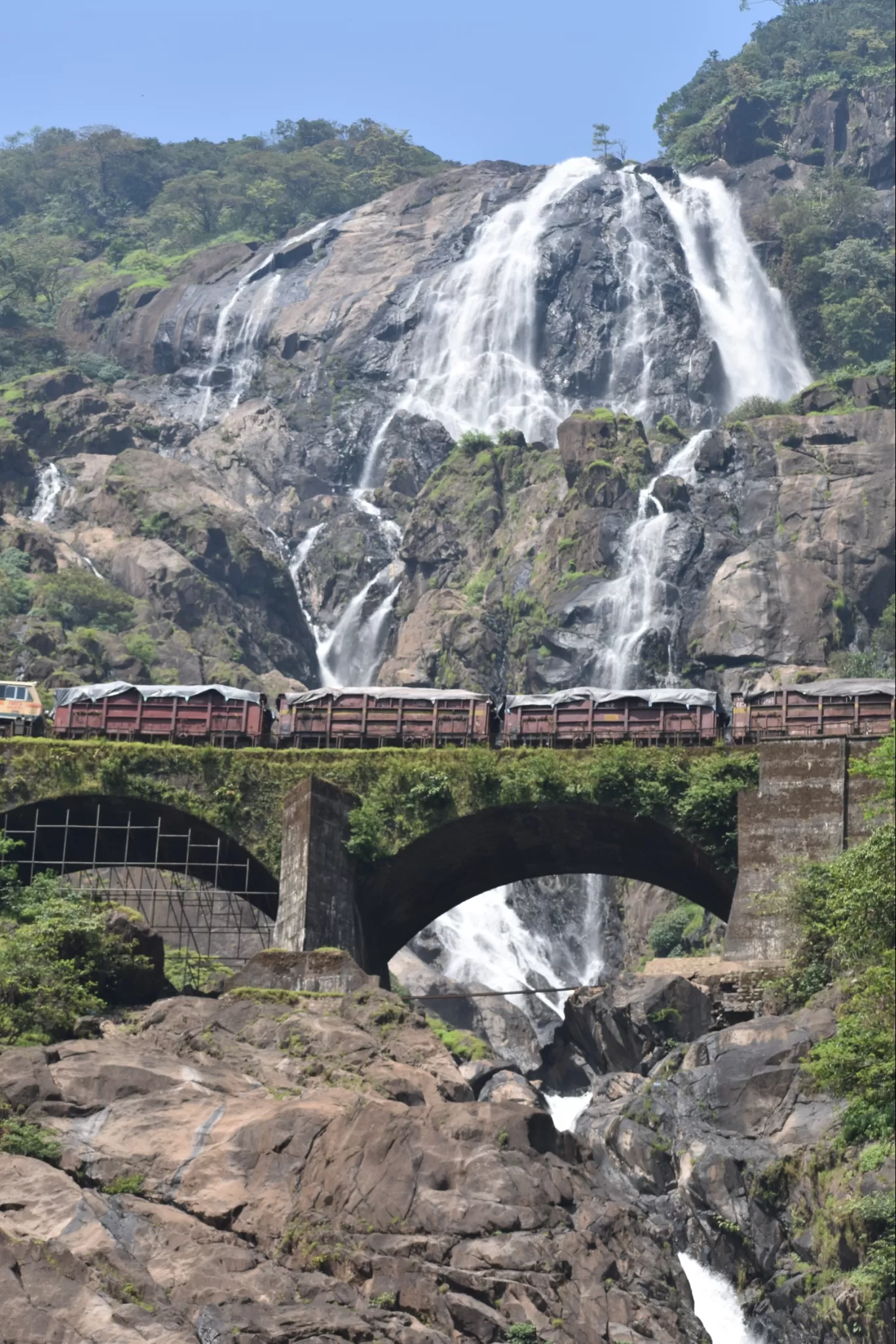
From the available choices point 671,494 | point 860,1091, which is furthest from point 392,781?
point 671,494

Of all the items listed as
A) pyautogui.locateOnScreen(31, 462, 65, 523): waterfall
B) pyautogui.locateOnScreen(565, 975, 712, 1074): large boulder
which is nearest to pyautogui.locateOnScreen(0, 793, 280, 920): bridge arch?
pyautogui.locateOnScreen(565, 975, 712, 1074): large boulder

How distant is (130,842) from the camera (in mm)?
67125

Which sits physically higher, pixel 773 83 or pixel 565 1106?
pixel 773 83

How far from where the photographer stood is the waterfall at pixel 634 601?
114 m

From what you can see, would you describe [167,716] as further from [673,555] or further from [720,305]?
[720,305]

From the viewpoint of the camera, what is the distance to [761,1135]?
51844 mm

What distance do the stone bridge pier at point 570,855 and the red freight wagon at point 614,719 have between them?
356cm

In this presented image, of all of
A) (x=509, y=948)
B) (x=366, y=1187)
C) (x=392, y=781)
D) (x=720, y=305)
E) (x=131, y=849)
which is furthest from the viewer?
(x=720, y=305)

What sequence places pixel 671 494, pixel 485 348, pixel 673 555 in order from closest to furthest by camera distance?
pixel 673 555 < pixel 671 494 < pixel 485 348

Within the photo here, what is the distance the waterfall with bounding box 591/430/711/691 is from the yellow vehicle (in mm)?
47331

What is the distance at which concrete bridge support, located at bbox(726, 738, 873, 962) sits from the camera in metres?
59.5

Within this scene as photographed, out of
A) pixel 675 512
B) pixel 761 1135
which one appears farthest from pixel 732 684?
pixel 761 1135

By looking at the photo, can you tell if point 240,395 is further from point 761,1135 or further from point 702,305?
point 761,1135

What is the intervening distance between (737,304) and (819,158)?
1214 inches
